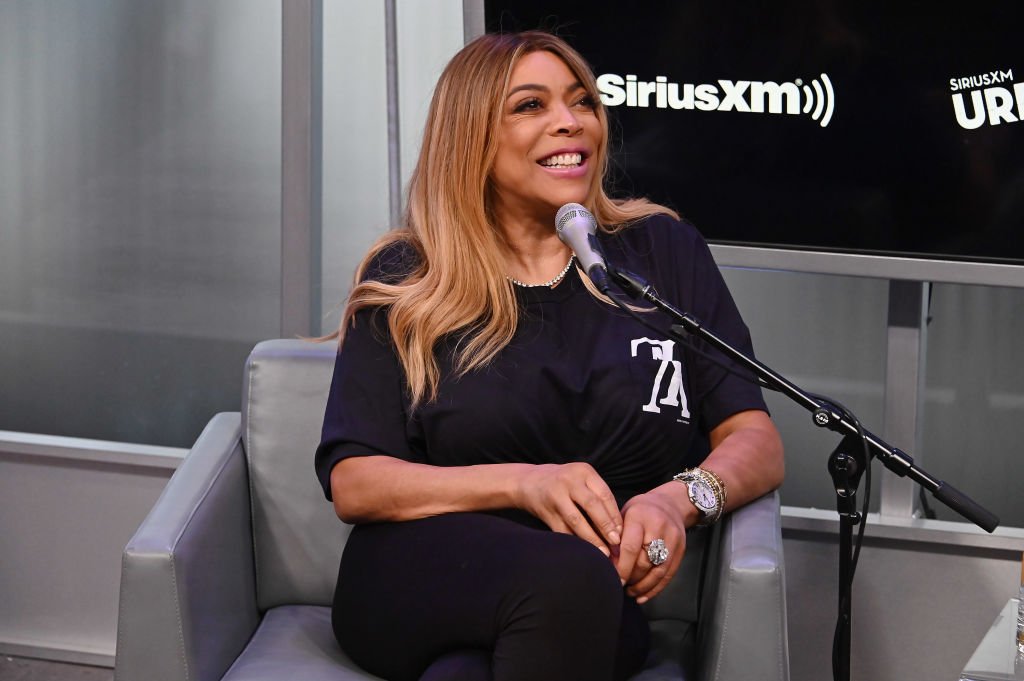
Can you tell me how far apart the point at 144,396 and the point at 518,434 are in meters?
1.59

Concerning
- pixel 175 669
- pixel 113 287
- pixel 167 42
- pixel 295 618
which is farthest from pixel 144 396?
pixel 175 669

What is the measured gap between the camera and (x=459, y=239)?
2150 millimetres

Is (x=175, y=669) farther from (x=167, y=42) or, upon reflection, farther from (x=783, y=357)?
(x=167, y=42)

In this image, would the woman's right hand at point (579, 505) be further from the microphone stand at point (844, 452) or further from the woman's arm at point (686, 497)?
the microphone stand at point (844, 452)

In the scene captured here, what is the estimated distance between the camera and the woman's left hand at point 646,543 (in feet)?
5.97

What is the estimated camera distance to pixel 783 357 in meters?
2.89

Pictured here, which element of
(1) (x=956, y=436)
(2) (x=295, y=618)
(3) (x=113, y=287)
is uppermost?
(3) (x=113, y=287)

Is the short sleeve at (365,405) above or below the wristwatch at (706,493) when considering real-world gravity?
above

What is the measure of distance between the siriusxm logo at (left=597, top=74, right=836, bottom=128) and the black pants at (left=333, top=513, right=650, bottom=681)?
104cm

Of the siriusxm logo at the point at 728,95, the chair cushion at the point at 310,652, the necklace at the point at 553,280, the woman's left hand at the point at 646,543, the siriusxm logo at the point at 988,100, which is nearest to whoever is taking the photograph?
the woman's left hand at the point at 646,543

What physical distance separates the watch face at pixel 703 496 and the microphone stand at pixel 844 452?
11.4 inches

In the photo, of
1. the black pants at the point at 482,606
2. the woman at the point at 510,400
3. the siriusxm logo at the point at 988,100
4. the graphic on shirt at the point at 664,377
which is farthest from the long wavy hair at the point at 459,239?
the siriusxm logo at the point at 988,100

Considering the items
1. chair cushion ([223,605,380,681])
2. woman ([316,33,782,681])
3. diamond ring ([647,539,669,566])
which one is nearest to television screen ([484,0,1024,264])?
woman ([316,33,782,681])

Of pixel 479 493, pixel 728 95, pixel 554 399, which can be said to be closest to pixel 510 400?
pixel 554 399
